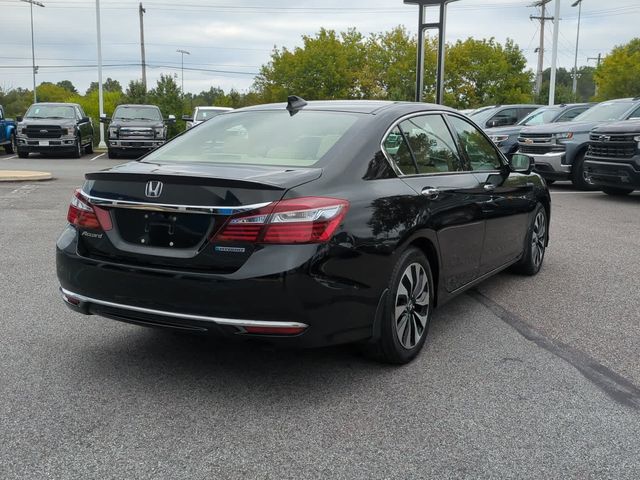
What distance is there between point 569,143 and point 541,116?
382 centimetres

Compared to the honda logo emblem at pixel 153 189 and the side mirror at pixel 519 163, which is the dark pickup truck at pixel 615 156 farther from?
the honda logo emblem at pixel 153 189

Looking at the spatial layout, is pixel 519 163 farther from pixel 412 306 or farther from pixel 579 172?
pixel 579 172

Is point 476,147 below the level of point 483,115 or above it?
below

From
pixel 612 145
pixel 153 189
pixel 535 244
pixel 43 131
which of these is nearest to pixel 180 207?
pixel 153 189

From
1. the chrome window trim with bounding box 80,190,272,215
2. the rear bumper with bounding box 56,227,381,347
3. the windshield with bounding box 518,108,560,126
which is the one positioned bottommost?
the rear bumper with bounding box 56,227,381,347

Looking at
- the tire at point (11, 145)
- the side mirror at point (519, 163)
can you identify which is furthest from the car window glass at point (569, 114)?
the tire at point (11, 145)

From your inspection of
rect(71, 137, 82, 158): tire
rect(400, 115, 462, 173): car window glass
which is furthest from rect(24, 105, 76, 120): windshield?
rect(400, 115, 462, 173): car window glass

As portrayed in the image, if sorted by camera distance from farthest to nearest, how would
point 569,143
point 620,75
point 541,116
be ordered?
1. point 620,75
2. point 541,116
3. point 569,143

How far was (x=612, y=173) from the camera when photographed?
1225cm

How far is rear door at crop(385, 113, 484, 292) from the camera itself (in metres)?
4.41

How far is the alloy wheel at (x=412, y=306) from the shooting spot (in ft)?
13.6

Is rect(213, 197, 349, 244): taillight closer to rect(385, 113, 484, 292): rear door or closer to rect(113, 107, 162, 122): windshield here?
rect(385, 113, 484, 292): rear door

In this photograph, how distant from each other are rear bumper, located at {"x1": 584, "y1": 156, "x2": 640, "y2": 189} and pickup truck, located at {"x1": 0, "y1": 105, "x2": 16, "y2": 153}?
798 inches

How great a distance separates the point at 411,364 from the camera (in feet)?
13.9
